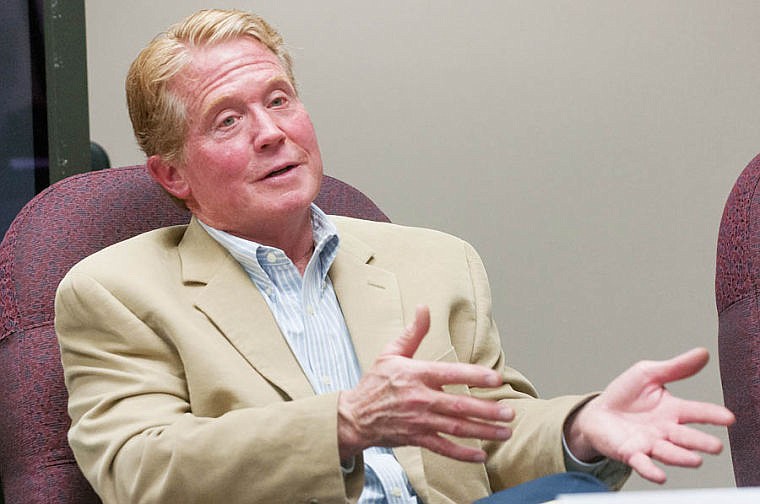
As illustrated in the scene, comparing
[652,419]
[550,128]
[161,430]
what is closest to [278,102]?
[161,430]

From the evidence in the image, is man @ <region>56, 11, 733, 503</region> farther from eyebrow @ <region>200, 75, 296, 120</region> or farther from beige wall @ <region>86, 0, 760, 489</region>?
beige wall @ <region>86, 0, 760, 489</region>

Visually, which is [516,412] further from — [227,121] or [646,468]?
[227,121]

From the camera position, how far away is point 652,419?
4.12ft

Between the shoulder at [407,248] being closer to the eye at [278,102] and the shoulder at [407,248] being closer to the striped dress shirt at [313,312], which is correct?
the striped dress shirt at [313,312]

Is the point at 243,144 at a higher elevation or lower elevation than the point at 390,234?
higher

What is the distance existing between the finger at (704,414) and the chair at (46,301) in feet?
2.93

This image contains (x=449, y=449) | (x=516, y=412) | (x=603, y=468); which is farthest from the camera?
(x=516, y=412)

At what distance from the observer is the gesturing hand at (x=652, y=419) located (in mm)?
1164

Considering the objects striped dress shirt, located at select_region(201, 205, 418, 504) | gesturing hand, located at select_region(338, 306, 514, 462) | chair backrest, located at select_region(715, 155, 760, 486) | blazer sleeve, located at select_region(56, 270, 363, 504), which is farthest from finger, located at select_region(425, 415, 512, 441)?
chair backrest, located at select_region(715, 155, 760, 486)

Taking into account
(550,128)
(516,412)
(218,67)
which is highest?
(218,67)

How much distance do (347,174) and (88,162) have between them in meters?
0.82

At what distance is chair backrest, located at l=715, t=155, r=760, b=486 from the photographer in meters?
1.62

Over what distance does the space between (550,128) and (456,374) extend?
1.72 metres

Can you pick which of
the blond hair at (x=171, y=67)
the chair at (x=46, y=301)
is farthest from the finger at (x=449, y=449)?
the blond hair at (x=171, y=67)
